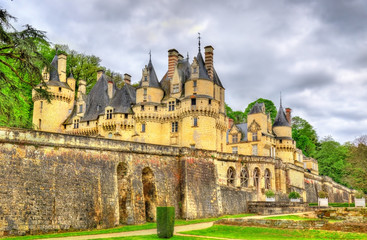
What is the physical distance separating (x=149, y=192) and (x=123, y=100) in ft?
59.3

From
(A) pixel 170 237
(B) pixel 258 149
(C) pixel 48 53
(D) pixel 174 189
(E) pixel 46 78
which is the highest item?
(C) pixel 48 53

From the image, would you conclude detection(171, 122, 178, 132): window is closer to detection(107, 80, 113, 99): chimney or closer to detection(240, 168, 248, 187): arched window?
detection(240, 168, 248, 187): arched window

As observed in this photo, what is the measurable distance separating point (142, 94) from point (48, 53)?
18.3 metres

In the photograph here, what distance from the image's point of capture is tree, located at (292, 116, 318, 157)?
7025 cm

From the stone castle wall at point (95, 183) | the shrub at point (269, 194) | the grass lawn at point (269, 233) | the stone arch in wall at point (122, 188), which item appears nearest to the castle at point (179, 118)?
the shrub at point (269, 194)

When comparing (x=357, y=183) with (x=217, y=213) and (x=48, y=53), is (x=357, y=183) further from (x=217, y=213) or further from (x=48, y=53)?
(x=48, y=53)

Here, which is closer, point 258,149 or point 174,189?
point 174,189

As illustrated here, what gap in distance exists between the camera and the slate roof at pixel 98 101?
4641 centimetres

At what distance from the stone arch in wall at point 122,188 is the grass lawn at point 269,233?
290 inches

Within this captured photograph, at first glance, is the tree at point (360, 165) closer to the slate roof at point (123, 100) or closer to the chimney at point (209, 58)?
the chimney at point (209, 58)

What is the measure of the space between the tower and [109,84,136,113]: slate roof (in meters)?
6.40

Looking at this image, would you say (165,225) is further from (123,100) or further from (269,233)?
(123,100)

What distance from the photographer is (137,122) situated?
4338 cm

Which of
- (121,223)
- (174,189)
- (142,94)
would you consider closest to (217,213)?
(174,189)
